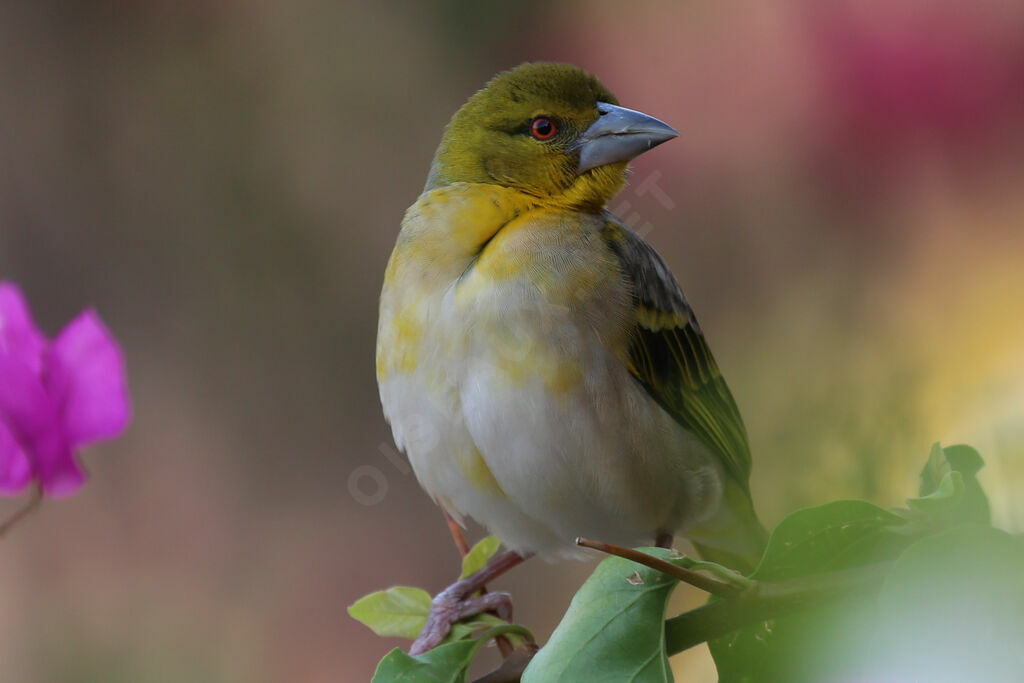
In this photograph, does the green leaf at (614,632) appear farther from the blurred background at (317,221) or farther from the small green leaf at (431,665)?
the blurred background at (317,221)

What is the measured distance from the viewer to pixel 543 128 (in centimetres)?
64

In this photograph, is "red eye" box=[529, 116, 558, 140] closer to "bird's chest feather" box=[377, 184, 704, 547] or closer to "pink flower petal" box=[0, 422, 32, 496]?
"bird's chest feather" box=[377, 184, 704, 547]

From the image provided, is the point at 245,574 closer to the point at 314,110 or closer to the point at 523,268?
the point at 314,110

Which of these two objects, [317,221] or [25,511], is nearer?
[25,511]

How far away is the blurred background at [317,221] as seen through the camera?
19.5 inches

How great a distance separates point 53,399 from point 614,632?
165 millimetres

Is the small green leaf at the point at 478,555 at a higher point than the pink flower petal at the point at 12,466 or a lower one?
lower

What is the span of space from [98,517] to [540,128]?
0.70 m

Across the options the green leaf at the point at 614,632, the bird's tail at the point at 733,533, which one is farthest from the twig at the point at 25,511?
the bird's tail at the point at 733,533

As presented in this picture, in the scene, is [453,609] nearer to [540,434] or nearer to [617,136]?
[540,434]

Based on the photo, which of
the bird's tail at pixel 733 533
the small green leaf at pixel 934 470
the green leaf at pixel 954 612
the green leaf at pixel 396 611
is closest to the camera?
the green leaf at pixel 954 612

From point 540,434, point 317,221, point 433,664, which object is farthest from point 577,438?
point 317,221

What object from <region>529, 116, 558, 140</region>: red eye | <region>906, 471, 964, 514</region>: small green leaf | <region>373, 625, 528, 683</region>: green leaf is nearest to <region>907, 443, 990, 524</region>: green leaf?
<region>906, 471, 964, 514</region>: small green leaf

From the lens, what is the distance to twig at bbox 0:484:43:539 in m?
0.24
